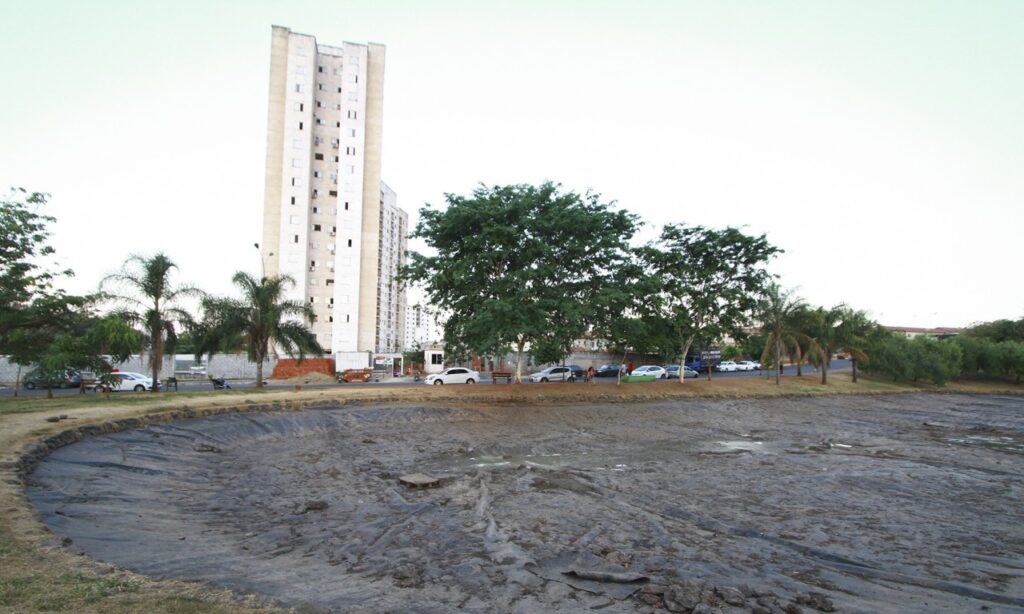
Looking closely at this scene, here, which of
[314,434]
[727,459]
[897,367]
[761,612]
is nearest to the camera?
[761,612]

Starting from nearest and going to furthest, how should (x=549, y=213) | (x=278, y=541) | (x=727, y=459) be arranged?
1. (x=278, y=541)
2. (x=727, y=459)
3. (x=549, y=213)

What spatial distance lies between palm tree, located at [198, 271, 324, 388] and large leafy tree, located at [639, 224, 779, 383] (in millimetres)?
24716

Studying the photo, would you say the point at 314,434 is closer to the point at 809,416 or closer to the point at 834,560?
the point at 834,560

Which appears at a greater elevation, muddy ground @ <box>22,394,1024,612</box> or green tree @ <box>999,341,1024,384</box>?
green tree @ <box>999,341,1024,384</box>

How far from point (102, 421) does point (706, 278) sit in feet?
118

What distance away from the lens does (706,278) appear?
38.8m

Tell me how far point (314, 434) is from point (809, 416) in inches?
1029

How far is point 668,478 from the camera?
13203mm

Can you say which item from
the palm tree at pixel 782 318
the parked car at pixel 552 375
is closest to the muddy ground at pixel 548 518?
the palm tree at pixel 782 318

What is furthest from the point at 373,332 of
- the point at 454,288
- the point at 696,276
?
the point at 696,276

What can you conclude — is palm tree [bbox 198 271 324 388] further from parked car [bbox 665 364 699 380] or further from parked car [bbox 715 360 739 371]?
parked car [bbox 715 360 739 371]

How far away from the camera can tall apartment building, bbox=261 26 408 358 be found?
66.4 metres

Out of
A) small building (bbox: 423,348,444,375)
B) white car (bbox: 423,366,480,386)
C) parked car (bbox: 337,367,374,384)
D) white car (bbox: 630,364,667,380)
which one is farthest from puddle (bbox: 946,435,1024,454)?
small building (bbox: 423,348,444,375)

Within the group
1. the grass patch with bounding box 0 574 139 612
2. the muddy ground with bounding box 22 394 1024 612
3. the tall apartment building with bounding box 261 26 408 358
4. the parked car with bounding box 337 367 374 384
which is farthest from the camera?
the tall apartment building with bounding box 261 26 408 358
